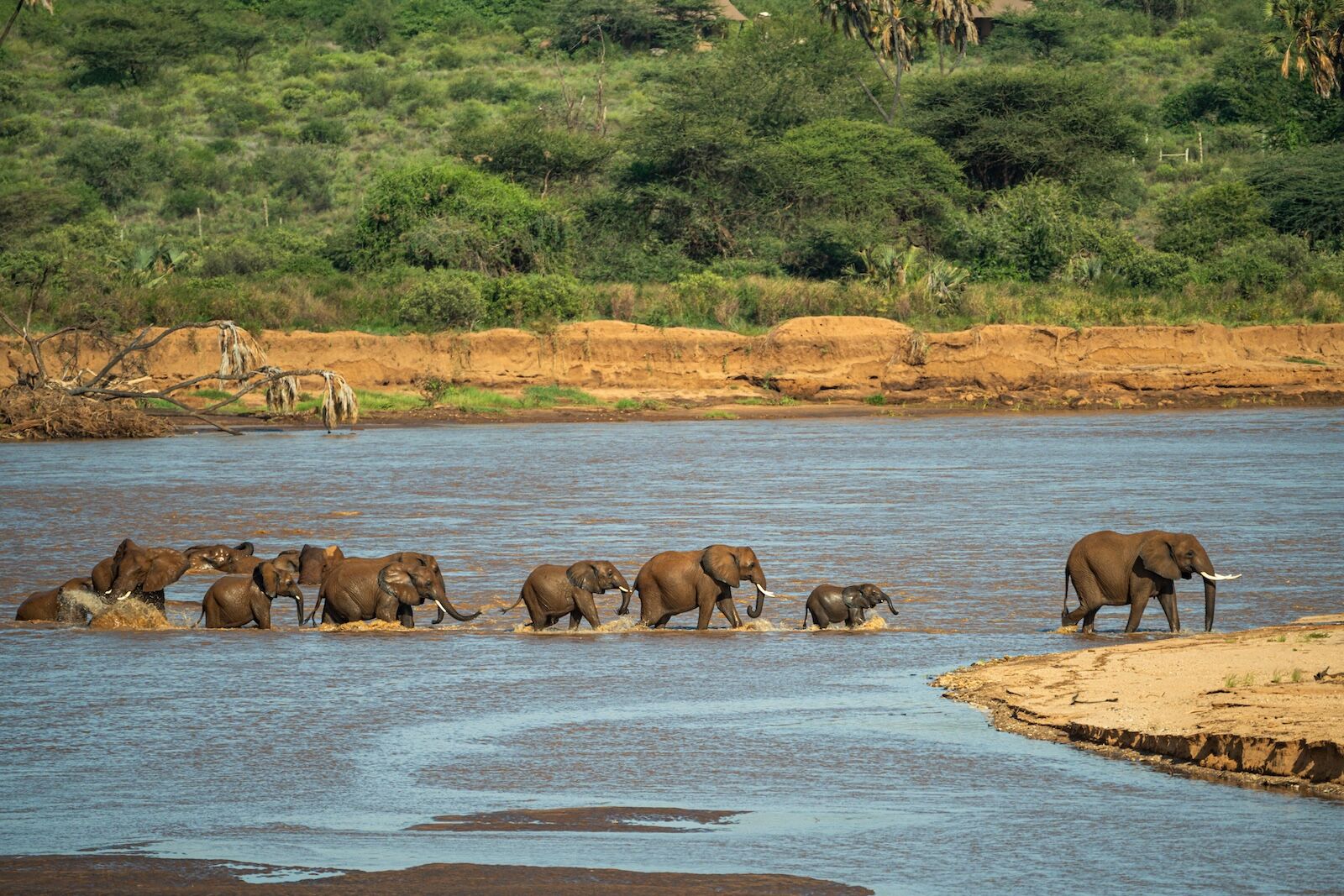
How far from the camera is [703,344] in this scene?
44.7 meters

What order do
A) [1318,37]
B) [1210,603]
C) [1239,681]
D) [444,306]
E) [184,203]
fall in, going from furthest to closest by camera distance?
[184,203] < [1318,37] < [444,306] < [1210,603] < [1239,681]

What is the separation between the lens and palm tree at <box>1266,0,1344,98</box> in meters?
51.4

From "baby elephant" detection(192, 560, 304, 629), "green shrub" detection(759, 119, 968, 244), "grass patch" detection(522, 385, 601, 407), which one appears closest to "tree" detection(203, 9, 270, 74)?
"green shrub" detection(759, 119, 968, 244)

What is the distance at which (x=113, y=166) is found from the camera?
67438mm

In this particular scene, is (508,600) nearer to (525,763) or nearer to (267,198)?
(525,763)

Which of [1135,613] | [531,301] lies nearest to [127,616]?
[1135,613]

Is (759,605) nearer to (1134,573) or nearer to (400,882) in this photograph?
(1134,573)

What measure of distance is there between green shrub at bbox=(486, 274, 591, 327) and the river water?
65.3ft

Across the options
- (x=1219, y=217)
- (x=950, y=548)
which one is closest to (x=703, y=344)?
(x=1219, y=217)

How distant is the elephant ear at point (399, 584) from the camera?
14.4 m

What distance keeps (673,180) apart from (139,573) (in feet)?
138

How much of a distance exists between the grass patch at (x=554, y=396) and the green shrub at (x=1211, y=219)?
1873 cm

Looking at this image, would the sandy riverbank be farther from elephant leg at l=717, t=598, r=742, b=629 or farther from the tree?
the tree

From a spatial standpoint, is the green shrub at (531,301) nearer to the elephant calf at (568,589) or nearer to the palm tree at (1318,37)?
the palm tree at (1318,37)
